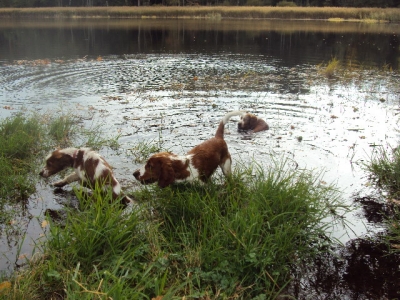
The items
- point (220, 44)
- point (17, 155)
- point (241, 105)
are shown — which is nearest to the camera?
point (17, 155)

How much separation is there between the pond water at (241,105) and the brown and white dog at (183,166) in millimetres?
1089

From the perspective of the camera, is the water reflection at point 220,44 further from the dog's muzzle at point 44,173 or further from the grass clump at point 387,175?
the dog's muzzle at point 44,173

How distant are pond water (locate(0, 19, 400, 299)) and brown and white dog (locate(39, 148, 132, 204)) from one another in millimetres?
379

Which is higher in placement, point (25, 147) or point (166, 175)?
point (166, 175)

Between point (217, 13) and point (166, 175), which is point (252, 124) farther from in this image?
point (217, 13)

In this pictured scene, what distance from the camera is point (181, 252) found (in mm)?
4199

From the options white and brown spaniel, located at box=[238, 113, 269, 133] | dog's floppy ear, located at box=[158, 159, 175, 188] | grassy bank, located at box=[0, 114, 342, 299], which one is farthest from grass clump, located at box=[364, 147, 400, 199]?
dog's floppy ear, located at box=[158, 159, 175, 188]

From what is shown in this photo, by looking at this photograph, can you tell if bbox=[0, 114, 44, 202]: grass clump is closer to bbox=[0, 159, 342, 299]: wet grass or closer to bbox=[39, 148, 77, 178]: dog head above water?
bbox=[39, 148, 77, 178]: dog head above water

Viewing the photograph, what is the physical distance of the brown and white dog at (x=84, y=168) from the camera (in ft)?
18.0

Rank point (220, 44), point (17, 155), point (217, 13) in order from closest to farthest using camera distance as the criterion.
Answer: point (17, 155) → point (220, 44) → point (217, 13)

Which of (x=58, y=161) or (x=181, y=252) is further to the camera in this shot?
(x=58, y=161)

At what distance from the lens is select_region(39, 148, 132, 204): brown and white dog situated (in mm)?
5473

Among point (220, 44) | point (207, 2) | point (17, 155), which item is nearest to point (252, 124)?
point (17, 155)

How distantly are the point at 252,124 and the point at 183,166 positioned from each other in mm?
4343
